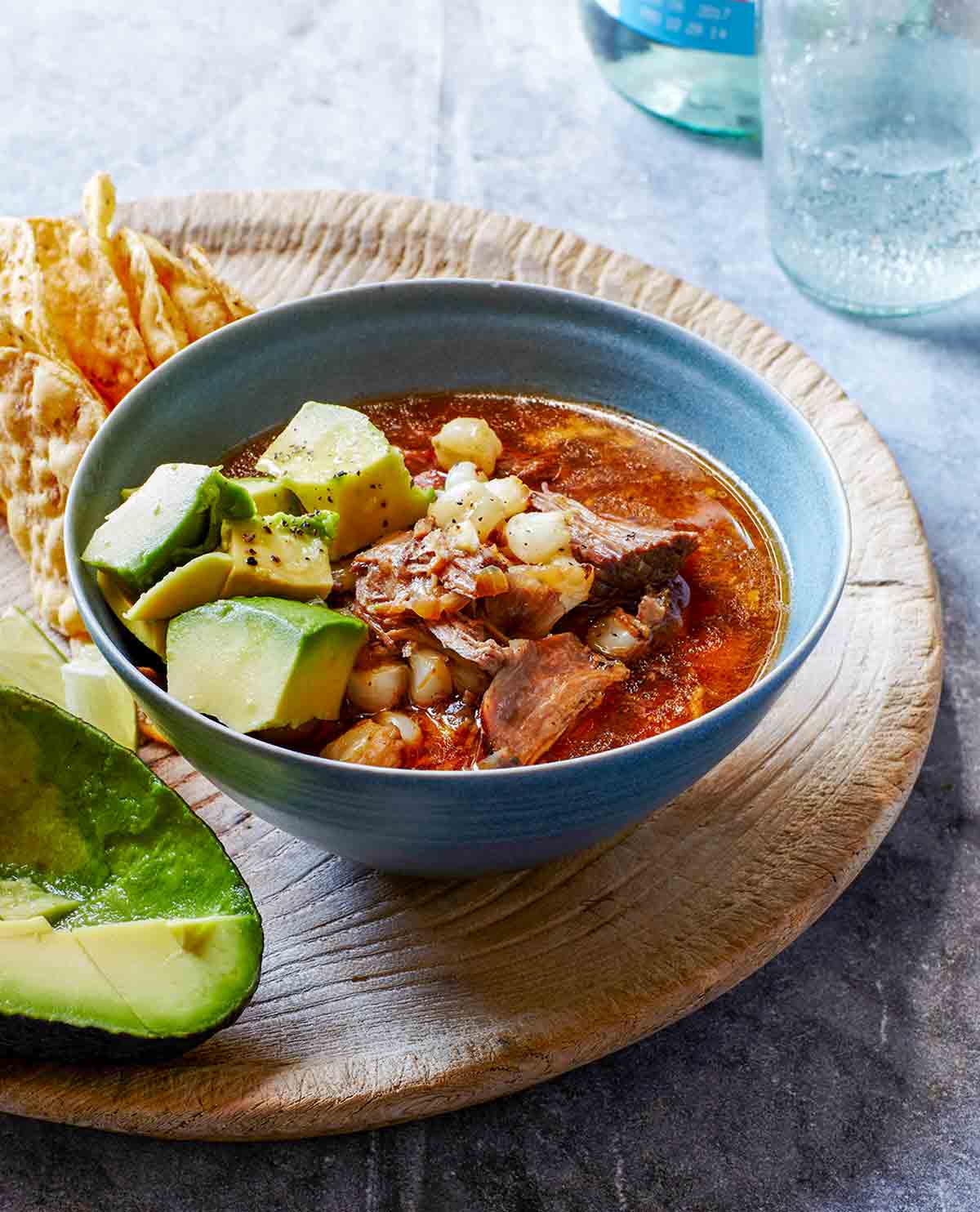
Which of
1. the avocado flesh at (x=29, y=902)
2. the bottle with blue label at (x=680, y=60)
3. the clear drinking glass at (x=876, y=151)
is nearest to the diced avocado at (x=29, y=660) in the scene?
the avocado flesh at (x=29, y=902)

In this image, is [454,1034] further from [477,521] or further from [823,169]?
[823,169]

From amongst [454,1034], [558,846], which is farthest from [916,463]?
[454,1034]

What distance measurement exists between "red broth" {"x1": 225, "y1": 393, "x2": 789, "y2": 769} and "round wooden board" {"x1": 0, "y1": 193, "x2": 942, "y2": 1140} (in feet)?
0.72

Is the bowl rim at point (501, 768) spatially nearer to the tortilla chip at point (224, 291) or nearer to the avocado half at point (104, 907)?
the avocado half at point (104, 907)

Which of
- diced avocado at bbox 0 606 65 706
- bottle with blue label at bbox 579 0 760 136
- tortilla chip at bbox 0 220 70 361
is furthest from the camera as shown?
bottle with blue label at bbox 579 0 760 136

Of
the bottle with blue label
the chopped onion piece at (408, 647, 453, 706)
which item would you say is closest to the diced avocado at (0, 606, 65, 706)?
the chopped onion piece at (408, 647, 453, 706)

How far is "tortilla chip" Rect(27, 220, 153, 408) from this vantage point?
8.09 feet

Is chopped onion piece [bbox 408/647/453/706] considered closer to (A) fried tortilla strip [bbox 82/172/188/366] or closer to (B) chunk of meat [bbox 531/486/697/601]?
(B) chunk of meat [bbox 531/486/697/601]

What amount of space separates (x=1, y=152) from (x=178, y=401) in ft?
6.23

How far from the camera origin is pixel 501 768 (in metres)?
1.81

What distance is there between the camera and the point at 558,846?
1.84 meters

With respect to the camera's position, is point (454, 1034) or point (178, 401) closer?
point (454, 1034)

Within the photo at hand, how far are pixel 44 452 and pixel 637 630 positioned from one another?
104 cm

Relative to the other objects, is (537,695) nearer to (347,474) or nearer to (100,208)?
(347,474)
